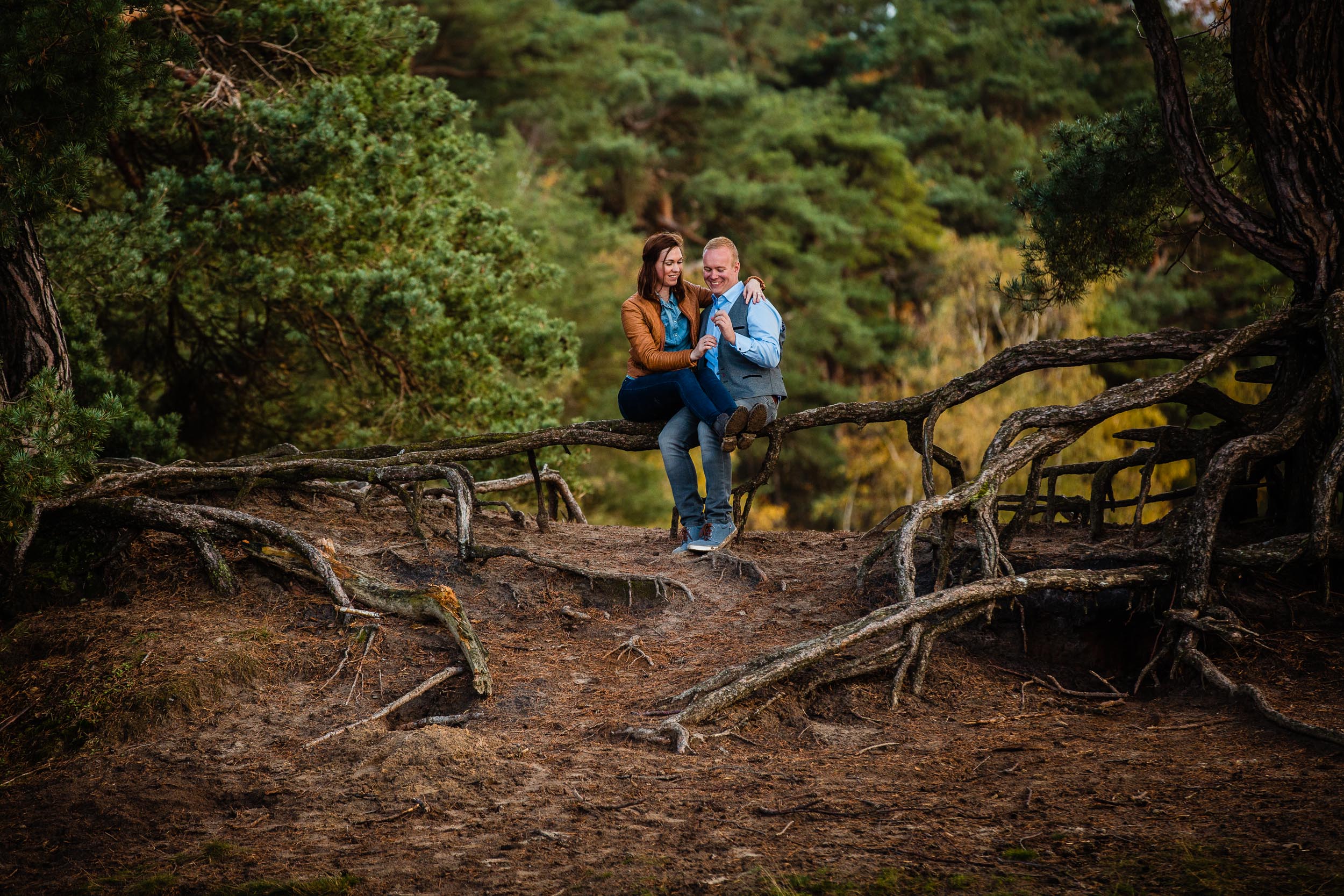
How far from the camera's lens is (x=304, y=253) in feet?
32.3

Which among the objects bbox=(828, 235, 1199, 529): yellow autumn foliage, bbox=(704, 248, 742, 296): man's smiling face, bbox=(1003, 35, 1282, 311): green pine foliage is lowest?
bbox=(828, 235, 1199, 529): yellow autumn foliage

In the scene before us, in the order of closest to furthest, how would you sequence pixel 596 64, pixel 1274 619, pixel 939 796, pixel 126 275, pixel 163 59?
pixel 939 796
pixel 1274 619
pixel 163 59
pixel 126 275
pixel 596 64

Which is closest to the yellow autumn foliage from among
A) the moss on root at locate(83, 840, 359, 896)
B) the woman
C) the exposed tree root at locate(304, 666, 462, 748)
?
the woman

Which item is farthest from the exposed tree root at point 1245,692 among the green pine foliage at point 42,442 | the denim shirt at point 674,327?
the green pine foliage at point 42,442

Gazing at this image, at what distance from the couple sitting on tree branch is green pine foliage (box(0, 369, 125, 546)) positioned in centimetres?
255

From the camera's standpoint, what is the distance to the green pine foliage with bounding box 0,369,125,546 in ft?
14.3

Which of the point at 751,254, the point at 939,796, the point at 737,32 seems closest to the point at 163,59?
the point at 939,796

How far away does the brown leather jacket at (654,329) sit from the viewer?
19.0ft

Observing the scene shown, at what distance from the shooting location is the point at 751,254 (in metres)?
31.0

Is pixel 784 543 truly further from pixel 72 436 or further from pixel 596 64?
pixel 596 64

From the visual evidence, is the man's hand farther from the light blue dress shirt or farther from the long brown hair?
the long brown hair

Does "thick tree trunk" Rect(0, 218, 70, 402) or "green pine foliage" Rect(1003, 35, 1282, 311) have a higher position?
"green pine foliage" Rect(1003, 35, 1282, 311)

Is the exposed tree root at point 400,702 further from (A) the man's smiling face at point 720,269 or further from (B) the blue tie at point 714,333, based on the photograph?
(A) the man's smiling face at point 720,269

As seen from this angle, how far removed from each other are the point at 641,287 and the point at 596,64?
87.2 feet
